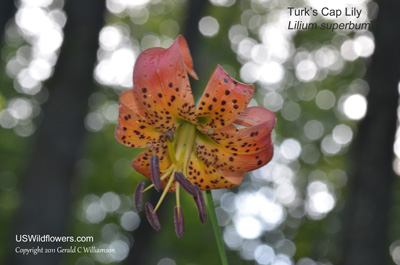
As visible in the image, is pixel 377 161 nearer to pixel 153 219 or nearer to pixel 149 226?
pixel 149 226

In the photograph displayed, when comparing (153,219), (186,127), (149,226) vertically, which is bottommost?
(149,226)

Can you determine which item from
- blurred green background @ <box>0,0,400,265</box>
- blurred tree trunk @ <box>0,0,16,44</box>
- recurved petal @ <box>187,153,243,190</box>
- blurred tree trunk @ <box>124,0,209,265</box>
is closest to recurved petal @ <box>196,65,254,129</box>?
recurved petal @ <box>187,153,243,190</box>

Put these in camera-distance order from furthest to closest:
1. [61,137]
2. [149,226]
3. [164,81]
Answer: [149,226], [61,137], [164,81]

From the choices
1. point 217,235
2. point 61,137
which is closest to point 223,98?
point 217,235

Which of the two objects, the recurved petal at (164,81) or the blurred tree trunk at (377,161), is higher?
the recurved petal at (164,81)

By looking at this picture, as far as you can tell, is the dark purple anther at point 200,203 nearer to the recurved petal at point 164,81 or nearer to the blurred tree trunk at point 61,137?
the recurved petal at point 164,81

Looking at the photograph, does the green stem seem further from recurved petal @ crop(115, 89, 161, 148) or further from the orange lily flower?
recurved petal @ crop(115, 89, 161, 148)

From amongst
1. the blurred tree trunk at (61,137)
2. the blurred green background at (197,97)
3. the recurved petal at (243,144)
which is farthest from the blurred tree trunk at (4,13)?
the recurved petal at (243,144)

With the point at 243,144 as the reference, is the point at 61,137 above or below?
below
